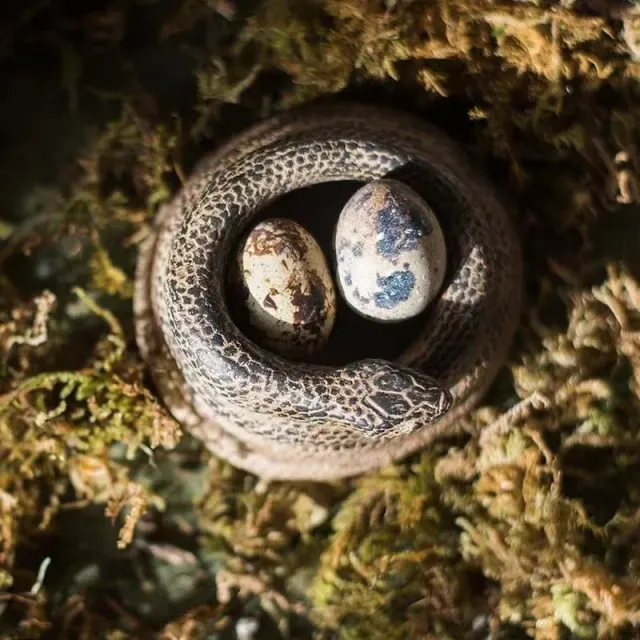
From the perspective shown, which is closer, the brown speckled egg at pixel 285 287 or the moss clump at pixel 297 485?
the brown speckled egg at pixel 285 287

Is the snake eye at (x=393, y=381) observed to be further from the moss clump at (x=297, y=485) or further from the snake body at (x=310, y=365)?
the moss clump at (x=297, y=485)

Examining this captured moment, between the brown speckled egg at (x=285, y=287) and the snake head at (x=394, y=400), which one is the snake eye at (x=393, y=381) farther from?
the brown speckled egg at (x=285, y=287)

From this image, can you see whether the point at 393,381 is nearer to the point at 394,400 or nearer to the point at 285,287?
the point at 394,400

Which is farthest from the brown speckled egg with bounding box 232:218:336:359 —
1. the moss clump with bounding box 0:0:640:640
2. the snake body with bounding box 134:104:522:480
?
the moss clump with bounding box 0:0:640:640

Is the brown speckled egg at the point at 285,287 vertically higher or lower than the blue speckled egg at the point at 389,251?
lower

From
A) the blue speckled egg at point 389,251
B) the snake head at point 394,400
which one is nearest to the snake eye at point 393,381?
the snake head at point 394,400

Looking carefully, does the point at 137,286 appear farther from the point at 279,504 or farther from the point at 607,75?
the point at 607,75
